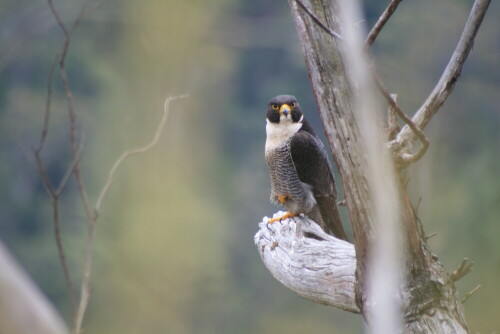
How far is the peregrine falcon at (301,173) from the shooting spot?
2.89 metres

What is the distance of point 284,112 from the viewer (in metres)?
3.00

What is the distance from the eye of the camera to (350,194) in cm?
190

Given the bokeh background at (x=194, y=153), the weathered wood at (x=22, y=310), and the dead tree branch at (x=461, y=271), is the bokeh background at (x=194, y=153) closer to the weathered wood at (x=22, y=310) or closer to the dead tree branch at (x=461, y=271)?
the dead tree branch at (x=461, y=271)

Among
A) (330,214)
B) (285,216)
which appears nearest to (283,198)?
(285,216)

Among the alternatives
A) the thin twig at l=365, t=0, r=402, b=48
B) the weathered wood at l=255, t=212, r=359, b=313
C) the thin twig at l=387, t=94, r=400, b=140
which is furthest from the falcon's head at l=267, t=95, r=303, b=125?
the thin twig at l=365, t=0, r=402, b=48

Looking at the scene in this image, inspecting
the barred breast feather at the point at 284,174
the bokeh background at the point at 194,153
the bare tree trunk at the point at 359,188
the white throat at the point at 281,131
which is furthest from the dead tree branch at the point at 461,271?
the bokeh background at the point at 194,153

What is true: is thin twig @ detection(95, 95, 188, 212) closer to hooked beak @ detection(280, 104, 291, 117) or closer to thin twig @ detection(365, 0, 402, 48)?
thin twig @ detection(365, 0, 402, 48)

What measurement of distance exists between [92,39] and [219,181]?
3.11 meters

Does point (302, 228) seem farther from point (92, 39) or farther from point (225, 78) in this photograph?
point (92, 39)

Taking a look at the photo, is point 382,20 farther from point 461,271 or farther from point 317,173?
point 317,173

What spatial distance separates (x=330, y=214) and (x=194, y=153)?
315 inches

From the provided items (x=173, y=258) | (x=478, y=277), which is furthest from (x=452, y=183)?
(x=173, y=258)

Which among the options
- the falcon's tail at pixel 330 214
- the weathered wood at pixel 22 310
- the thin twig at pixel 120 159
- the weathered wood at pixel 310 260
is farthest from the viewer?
the falcon's tail at pixel 330 214

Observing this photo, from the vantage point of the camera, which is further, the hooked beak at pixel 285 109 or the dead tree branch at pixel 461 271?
the hooked beak at pixel 285 109
